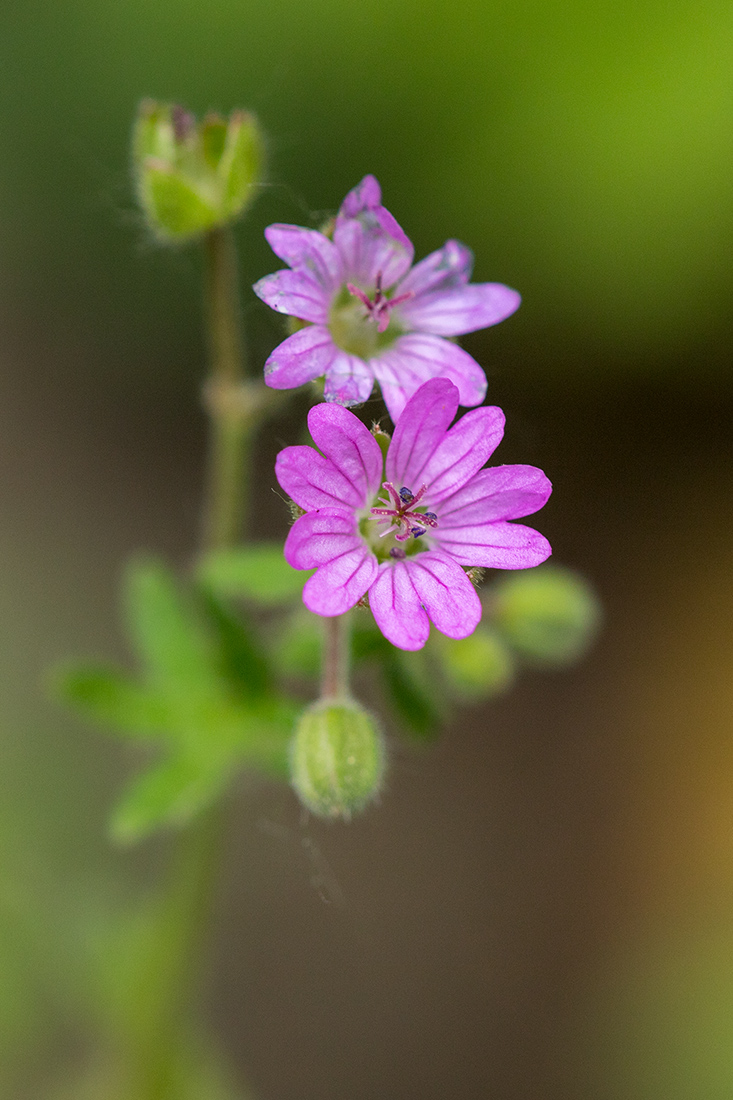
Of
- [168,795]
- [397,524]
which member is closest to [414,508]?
[397,524]

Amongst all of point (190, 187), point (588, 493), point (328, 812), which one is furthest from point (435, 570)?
point (588, 493)

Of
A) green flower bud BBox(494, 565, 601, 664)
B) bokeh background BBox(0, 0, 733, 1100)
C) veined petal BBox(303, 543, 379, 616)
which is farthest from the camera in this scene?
bokeh background BBox(0, 0, 733, 1100)

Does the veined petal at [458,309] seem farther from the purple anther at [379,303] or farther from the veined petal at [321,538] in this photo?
the veined petal at [321,538]

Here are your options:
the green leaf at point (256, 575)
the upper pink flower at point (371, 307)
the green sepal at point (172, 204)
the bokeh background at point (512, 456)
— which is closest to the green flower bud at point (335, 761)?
the green leaf at point (256, 575)

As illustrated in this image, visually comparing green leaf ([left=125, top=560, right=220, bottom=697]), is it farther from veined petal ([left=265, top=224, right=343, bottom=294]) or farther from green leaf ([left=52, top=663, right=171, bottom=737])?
veined petal ([left=265, top=224, right=343, bottom=294])

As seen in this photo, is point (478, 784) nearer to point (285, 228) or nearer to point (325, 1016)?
point (325, 1016)

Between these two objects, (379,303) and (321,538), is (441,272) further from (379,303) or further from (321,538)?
(321,538)

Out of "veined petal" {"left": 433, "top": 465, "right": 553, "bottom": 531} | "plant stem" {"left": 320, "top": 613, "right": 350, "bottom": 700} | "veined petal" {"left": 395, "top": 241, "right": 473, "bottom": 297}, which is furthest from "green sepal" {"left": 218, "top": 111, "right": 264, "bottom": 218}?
"plant stem" {"left": 320, "top": 613, "right": 350, "bottom": 700}
